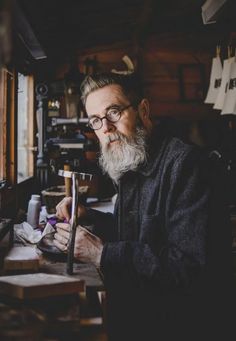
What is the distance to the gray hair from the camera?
335 cm

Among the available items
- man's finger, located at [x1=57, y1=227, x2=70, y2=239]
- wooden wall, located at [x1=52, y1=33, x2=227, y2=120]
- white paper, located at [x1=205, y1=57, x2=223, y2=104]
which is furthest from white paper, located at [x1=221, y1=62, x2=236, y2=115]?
man's finger, located at [x1=57, y1=227, x2=70, y2=239]

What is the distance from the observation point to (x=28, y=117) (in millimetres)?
6812

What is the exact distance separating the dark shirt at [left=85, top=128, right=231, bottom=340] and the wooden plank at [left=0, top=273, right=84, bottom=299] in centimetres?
85

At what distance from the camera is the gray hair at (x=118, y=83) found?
3.35 meters

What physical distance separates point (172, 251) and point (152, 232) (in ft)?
0.97

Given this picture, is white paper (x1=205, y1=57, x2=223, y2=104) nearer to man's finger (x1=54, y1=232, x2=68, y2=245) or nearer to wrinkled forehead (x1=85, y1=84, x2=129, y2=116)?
wrinkled forehead (x1=85, y1=84, x2=129, y2=116)

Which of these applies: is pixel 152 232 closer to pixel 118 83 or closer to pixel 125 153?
pixel 125 153

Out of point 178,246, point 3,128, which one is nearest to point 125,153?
point 178,246

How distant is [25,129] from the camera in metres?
6.74

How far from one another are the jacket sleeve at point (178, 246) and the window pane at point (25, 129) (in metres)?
4.15

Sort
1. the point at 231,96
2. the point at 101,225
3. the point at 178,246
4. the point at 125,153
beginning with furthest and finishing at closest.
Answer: the point at 231,96
the point at 101,225
the point at 125,153
the point at 178,246

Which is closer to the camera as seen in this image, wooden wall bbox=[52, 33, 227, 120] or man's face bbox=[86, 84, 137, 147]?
man's face bbox=[86, 84, 137, 147]

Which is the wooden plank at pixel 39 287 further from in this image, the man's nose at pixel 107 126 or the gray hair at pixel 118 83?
the gray hair at pixel 118 83

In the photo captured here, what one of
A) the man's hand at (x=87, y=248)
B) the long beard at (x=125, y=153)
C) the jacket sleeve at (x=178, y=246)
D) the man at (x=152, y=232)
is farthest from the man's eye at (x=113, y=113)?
the man's hand at (x=87, y=248)
